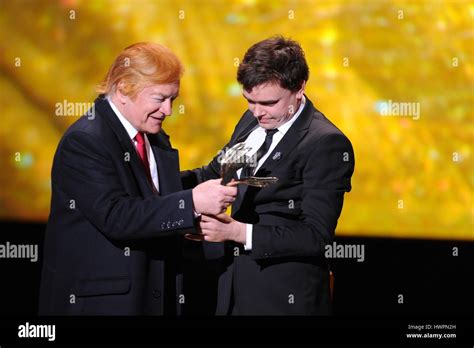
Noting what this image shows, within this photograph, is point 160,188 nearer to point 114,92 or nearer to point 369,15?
point 114,92

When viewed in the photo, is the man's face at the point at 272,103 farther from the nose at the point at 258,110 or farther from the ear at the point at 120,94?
the ear at the point at 120,94

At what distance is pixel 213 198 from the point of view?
2.76 metres

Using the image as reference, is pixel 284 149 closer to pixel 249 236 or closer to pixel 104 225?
pixel 249 236

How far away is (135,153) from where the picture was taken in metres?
2.86

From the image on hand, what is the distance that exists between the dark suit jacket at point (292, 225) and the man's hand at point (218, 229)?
0.06 meters

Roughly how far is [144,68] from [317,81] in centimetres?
237

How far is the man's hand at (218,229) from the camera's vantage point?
2.81 meters

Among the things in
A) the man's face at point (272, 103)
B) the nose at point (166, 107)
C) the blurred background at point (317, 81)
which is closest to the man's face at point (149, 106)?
the nose at point (166, 107)

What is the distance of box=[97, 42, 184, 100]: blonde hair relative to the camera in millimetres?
2805

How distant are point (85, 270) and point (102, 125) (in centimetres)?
41

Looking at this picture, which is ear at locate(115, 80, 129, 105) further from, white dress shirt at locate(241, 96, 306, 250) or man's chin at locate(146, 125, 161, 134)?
white dress shirt at locate(241, 96, 306, 250)

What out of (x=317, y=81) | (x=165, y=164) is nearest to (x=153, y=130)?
(x=165, y=164)

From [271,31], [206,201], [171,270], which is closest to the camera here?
[206,201]

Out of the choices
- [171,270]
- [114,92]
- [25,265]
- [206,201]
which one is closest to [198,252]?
[171,270]
